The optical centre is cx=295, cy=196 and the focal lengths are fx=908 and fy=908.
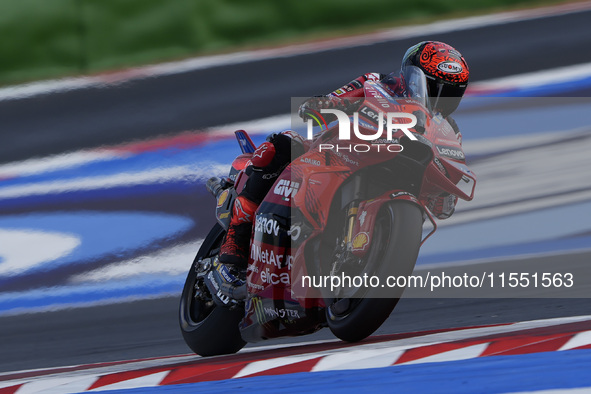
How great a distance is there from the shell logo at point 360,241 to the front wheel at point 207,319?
1.10 meters

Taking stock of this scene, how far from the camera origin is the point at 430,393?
2.50 m

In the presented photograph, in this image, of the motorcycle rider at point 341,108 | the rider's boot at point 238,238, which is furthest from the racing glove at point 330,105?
the rider's boot at point 238,238

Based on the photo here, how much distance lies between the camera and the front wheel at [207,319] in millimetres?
4246

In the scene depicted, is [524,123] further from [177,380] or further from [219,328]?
[177,380]

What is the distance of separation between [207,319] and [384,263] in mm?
1475

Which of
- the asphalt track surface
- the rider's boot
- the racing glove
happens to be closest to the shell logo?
the racing glove

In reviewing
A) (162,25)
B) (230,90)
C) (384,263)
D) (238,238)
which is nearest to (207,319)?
(238,238)

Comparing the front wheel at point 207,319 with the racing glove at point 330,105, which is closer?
the racing glove at point 330,105

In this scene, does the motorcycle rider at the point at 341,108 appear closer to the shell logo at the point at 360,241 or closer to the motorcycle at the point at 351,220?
the motorcycle at the point at 351,220

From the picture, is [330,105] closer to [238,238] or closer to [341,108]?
[341,108]

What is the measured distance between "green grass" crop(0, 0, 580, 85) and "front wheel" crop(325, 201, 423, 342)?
496 centimetres

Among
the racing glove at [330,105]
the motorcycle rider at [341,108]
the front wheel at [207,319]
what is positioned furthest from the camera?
the front wheel at [207,319]

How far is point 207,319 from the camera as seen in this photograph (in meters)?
4.29

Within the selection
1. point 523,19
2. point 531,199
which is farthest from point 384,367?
point 523,19
